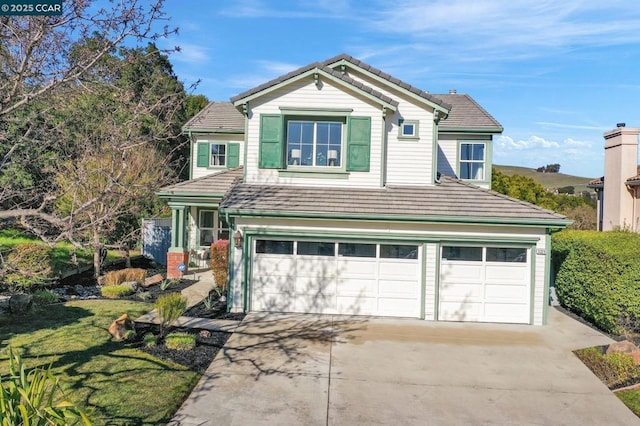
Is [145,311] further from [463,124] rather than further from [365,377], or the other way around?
[463,124]

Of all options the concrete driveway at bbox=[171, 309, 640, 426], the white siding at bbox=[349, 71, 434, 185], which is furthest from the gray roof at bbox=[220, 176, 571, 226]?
the concrete driveway at bbox=[171, 309, 640, 426]

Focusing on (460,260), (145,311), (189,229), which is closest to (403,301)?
(460,260)

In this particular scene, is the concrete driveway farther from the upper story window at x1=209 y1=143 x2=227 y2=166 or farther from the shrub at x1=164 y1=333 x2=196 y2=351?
the upper story window at x1=209 y1=143 x2=227 y2=166

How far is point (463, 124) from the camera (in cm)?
1841

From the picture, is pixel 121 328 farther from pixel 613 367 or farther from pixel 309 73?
pixel 613 367

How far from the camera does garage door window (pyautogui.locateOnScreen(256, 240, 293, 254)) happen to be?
1270 cm

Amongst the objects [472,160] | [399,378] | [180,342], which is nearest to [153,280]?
[180,342]

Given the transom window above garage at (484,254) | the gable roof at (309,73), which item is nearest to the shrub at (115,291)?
the gable roof at (309,73)

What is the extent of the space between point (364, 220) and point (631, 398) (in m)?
6.77

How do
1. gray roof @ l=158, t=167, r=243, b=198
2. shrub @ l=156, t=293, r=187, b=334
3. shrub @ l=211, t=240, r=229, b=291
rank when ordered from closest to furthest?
1. shrub @ l=156, t=293, r=187, b=334
2. shrub @ l=211, t=240, r=229, b=291
3. gray roof @ l=158, t=167, r=243, b=198

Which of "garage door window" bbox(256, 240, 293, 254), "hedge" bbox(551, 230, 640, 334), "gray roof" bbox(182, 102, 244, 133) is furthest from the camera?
"gray roof" bbox(182, 102, 244, 133)

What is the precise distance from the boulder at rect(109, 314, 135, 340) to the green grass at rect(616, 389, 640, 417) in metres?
9.46

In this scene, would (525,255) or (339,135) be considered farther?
(339,135)

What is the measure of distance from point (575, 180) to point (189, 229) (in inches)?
2397
